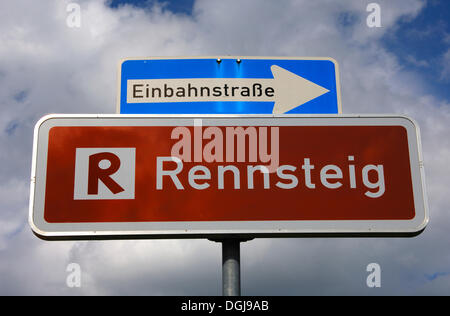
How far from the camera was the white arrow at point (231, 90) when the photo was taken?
13.6 feet

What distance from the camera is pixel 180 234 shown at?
3404 mm

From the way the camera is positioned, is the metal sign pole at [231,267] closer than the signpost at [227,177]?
Yes

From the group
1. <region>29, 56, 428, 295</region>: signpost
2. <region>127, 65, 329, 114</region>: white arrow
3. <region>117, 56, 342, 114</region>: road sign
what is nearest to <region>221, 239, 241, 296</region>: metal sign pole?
<region>29, 56, 428, 295</region>: signpost

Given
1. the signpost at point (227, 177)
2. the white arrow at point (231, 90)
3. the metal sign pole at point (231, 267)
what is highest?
the white arrow at point (231, 90)

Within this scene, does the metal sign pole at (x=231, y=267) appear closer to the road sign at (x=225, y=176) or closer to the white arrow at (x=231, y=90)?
the road sign at (x=225, y=176)

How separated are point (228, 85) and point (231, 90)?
0.06 m

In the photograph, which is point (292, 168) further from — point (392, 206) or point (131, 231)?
point (131, 231)

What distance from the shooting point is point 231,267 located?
3240 mm

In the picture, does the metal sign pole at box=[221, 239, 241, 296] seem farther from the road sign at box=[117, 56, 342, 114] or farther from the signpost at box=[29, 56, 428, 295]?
the road sign at box=[117, 56, 342, 114]

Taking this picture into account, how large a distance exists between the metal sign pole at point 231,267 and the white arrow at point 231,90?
4.49 feet

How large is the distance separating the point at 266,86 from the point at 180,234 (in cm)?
164

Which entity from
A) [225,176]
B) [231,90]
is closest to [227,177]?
[225,176]

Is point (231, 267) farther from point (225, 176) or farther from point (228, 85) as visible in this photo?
point (228, 85)

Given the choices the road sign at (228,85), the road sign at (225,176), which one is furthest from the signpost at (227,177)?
the road sign at (228,85)
